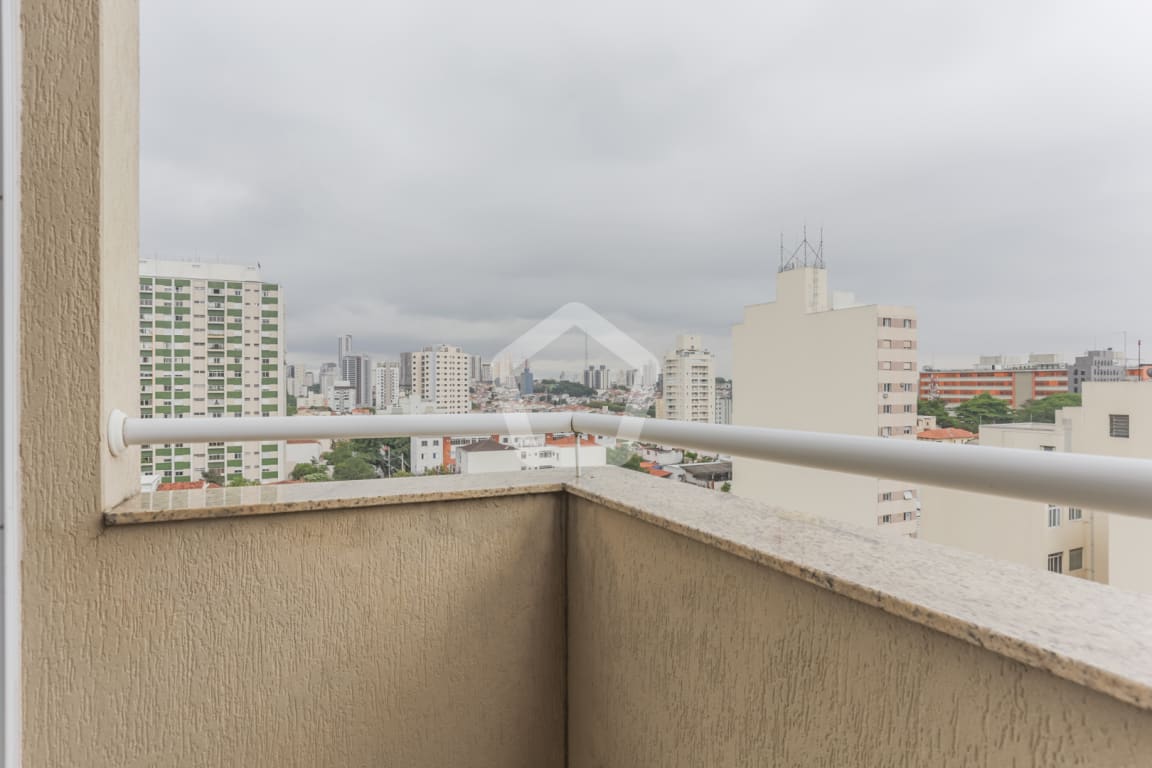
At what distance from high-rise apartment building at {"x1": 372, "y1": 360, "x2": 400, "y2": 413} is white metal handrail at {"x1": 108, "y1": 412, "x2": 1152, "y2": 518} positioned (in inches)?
6.9

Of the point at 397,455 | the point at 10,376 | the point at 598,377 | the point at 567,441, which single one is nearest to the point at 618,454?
the point at 567,441

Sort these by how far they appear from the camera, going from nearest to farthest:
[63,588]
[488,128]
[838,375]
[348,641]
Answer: [838,375] < [63,588] < [348,641] < [488,128]

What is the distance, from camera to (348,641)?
117cm

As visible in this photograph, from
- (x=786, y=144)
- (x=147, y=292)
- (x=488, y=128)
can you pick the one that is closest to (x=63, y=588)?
(x=147, y=292)

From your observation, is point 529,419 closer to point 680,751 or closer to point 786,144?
point 680,751

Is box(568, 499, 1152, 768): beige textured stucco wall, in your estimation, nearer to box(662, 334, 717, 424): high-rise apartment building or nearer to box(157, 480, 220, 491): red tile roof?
box(662, 334, 717, 424): high-rise apartment building

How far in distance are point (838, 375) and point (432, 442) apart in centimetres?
84

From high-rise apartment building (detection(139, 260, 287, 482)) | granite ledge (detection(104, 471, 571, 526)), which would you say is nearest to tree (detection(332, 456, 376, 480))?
granite ledge (detection(104, 471, 571, 526))

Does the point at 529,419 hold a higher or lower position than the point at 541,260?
lower

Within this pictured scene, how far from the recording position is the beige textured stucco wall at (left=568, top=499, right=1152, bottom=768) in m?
0.51

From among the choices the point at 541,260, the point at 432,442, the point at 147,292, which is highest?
the point at 541,260

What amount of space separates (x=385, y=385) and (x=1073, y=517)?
129cm

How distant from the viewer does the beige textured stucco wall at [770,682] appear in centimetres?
51

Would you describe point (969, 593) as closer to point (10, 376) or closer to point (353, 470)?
point (353, 470)
